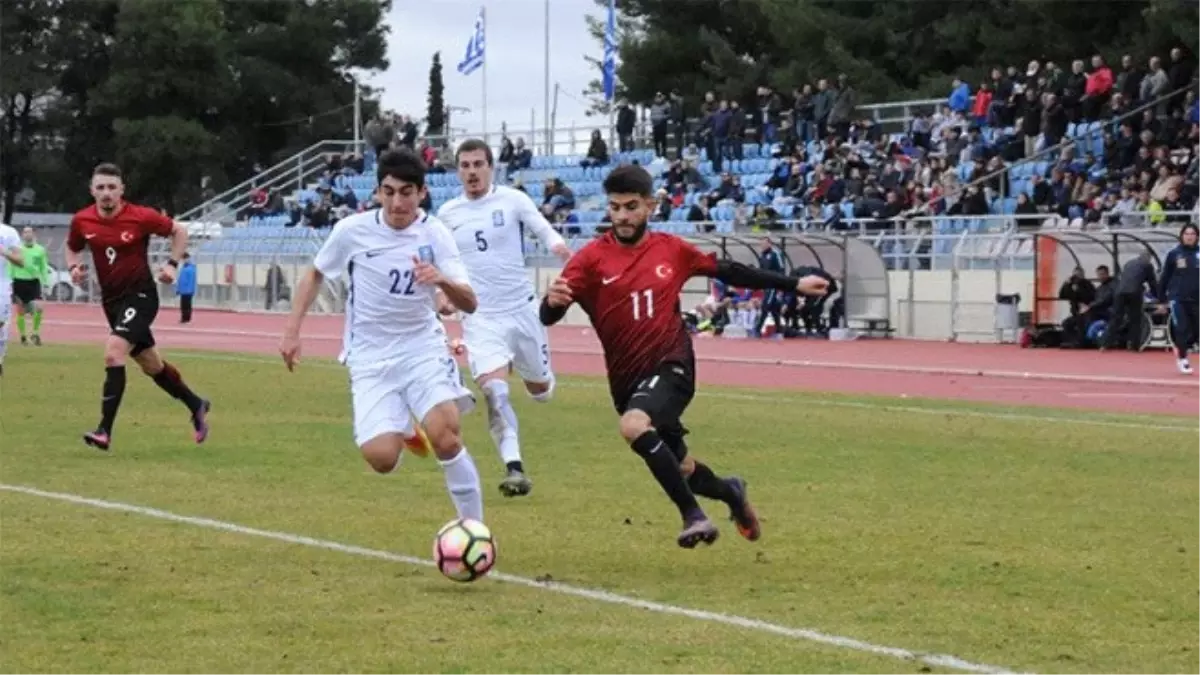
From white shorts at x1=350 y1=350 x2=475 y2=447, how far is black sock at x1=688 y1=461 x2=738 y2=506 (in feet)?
4.11

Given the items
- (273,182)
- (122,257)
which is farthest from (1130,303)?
(273,182)

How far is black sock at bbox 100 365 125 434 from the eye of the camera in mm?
16844

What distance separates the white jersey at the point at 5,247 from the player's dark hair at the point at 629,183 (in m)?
12.6

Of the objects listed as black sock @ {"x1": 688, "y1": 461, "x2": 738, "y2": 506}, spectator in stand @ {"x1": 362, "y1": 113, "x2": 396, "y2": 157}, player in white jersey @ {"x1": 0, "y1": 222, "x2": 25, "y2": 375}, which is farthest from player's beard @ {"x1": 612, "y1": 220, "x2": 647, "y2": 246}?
spectator in stand @ {"x1": 362, "y1": 113, "x2": 396, "y2": 157}

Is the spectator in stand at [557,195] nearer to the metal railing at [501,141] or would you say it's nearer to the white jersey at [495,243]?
the metal railing at [501,141]

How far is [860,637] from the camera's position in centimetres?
845

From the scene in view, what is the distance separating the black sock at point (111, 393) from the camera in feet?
55.3

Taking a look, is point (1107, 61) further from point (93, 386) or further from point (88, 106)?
point (88, 106)

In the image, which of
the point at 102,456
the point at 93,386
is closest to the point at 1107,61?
the point at 93,386

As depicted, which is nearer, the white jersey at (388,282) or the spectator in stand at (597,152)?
the white jersey at (388,282)

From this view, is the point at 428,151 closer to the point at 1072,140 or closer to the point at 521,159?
the point at 521,159

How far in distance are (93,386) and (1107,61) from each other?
3538cm

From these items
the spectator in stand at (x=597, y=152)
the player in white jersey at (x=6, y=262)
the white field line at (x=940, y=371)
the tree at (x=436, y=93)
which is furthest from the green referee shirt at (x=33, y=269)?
the tree at (x=436, y=93)

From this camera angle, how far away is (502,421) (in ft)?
46.9
